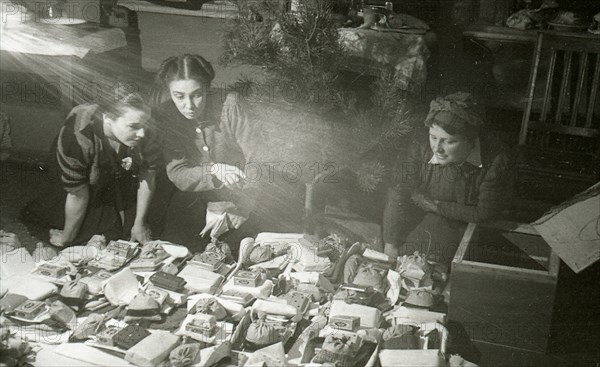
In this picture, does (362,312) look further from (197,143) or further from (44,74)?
(44,74)

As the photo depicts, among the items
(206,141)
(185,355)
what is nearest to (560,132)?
(206,141)

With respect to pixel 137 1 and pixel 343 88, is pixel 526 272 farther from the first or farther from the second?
pixel 137 1

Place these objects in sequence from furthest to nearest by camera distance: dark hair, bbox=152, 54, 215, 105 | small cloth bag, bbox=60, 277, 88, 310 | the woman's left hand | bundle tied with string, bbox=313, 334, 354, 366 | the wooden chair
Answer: the woman's left hand
the wooden chair
dark hair, bbox=152, 54, 215, 105
small cloth bag, bbox=60, 277, 88, 310
bundle tied with string, bbox=313, 334, 354, 366

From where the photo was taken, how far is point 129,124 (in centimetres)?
335

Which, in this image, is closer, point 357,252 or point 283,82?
point 283,82

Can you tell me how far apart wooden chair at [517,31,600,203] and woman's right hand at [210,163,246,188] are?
1.38 metres

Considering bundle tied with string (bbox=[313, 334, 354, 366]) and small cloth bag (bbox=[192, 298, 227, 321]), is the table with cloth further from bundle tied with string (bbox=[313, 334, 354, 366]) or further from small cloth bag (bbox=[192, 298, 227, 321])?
bundle tied with string (bbox=[313, 334, 354, 366])

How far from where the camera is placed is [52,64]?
3393 mm

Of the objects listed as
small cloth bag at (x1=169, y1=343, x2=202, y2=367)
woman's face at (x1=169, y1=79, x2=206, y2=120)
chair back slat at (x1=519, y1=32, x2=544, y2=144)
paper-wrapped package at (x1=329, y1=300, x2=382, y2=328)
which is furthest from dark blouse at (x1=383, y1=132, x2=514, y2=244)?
small cloth bag at (x1=169, y1=343, x2=202, y2=367)

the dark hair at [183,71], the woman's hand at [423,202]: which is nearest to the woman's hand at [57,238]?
the dark hair at [183,71]

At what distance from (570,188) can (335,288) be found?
4.15 ft

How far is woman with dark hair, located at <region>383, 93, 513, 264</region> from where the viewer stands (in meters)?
3.22

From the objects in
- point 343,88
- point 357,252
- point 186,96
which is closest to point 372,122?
point 343,88

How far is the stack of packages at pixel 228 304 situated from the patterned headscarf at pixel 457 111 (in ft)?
2.21
